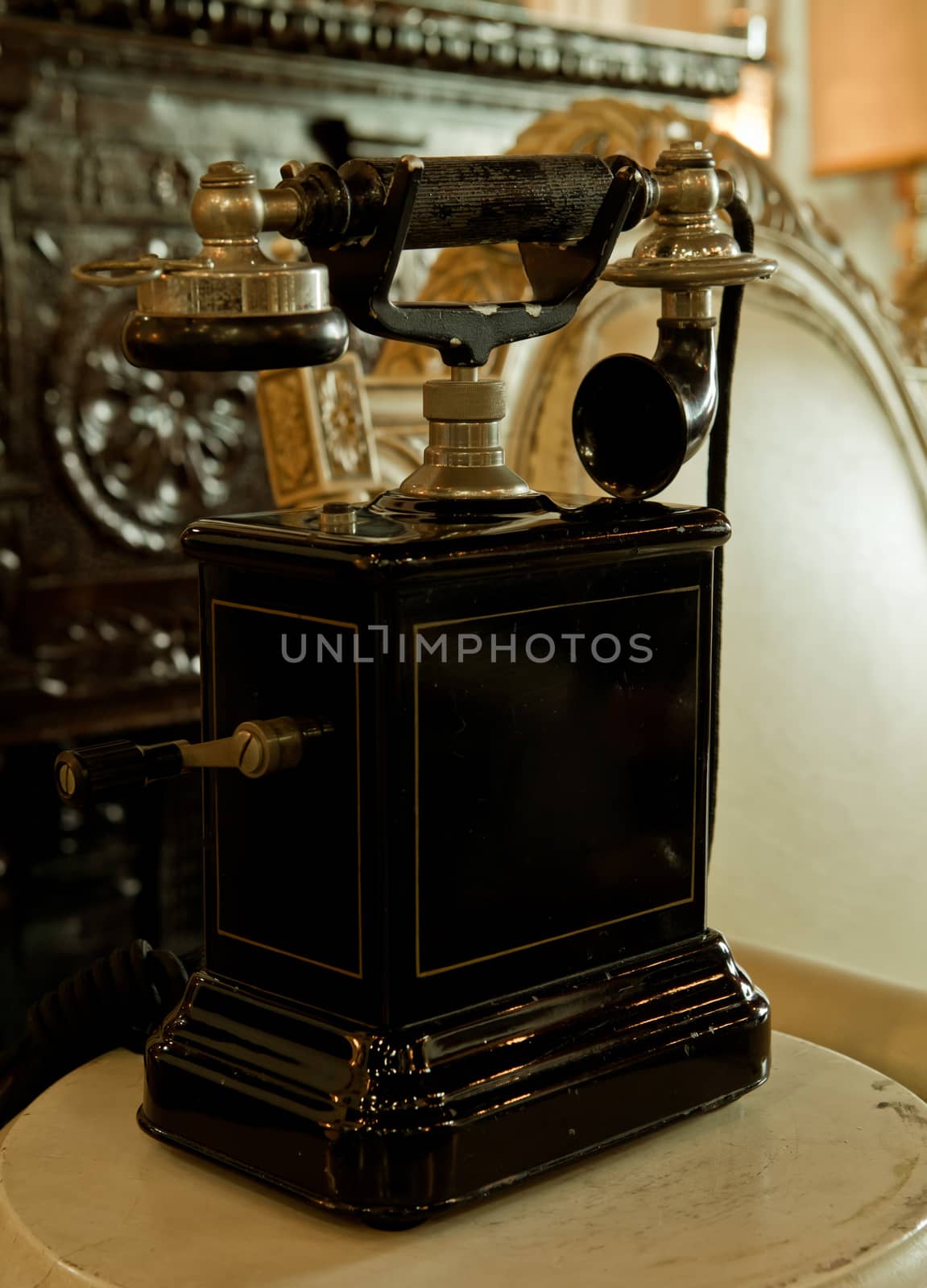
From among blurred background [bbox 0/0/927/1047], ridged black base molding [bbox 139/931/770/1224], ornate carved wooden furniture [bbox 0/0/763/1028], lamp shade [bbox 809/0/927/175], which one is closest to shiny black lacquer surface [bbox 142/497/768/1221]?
ridged black base molding [bbox 139/931/770/1224]

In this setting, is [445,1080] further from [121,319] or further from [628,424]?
[121,319]

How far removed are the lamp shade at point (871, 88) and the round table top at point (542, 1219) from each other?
2.09 metres

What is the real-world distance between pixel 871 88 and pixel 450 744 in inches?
89.4

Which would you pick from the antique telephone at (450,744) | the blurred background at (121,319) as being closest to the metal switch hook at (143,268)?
the antique telephone at (450,744)

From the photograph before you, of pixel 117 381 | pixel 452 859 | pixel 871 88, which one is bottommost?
pixel 452 859

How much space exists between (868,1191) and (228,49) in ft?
6.11

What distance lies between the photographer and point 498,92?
242 cm

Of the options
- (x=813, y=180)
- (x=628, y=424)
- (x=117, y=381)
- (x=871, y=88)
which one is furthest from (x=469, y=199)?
(x=813, y=180)

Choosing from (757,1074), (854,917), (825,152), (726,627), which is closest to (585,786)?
(757,1074)

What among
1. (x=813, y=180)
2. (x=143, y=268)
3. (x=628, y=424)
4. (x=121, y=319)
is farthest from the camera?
(x=813, y=180)

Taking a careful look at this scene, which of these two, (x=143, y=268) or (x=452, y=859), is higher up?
(x=143, y=268)

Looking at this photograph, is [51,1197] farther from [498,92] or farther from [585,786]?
[498,92]

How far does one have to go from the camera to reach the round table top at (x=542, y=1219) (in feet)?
1.99

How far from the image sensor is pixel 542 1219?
65cm
